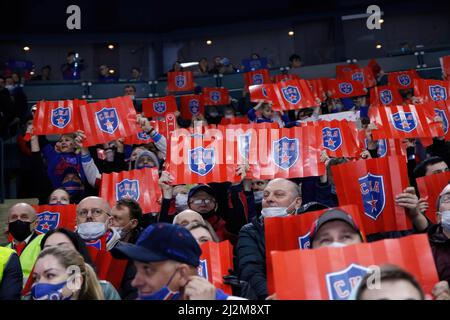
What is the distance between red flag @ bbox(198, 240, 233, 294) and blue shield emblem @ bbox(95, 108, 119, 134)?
3.11 metres

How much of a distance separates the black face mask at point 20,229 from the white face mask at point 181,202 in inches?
54.3

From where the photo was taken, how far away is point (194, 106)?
519 inches

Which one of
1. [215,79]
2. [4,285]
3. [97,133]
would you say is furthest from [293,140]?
[215,79]

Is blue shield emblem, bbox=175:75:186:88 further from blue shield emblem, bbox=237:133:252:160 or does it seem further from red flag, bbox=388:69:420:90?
blue shield emblem, bbox=237:133:252:160

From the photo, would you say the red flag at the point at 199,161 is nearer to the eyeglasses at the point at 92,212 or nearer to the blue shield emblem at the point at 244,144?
the blue shield emblem at the point at 244,144

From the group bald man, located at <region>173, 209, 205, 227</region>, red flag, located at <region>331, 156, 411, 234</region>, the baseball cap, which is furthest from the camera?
red flag, located at <region>331, 156, 411, 234</region>

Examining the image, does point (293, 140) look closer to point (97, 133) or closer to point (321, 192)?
point (321, 192)

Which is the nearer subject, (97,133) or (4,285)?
(4,285)

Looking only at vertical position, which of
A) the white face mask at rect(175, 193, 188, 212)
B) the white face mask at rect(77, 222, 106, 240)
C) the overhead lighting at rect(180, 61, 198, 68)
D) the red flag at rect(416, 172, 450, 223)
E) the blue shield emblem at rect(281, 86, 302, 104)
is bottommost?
the white face mask at rect(77, 222, 106, 240)

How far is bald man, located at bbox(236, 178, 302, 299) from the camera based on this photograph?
4020mm

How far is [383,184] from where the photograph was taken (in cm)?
464

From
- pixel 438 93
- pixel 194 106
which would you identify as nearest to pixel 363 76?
pixel 194 106

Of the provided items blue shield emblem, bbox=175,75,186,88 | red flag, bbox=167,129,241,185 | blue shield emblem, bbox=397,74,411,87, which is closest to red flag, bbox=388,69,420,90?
blue shield emblem, bbox=397,74,411,87
